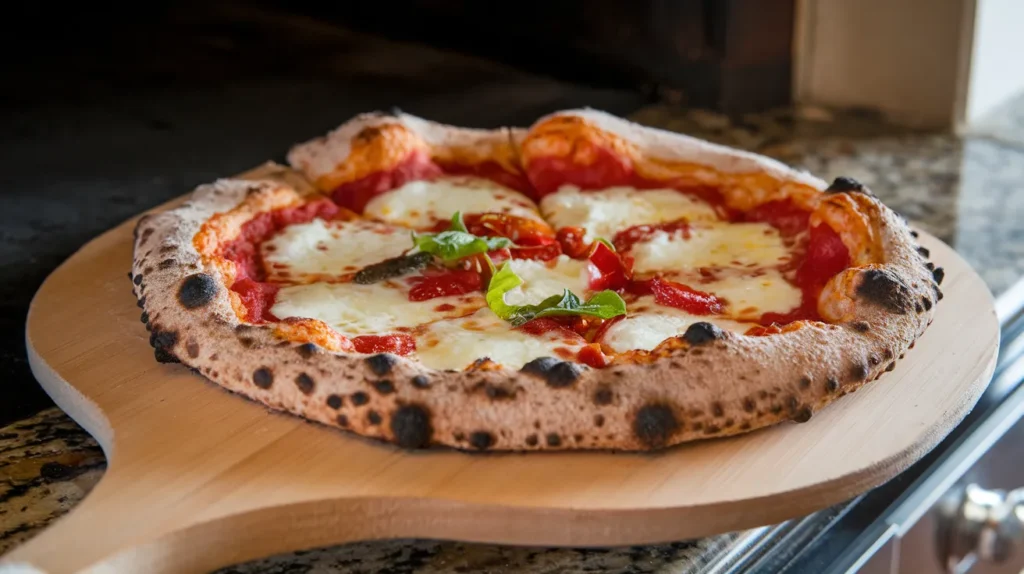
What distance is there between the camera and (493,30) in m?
2.92

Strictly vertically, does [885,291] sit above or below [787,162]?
above

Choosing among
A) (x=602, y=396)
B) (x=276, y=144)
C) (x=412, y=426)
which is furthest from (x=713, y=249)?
(x=276, y=144)

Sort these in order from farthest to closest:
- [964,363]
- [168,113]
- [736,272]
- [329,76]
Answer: [329,76] < [168,113] < [736,272] < [964,363]

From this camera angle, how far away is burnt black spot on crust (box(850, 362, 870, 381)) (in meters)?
1.26

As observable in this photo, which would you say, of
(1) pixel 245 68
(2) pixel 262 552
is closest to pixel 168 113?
(1) pixel 245 68

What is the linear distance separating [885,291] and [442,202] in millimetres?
721

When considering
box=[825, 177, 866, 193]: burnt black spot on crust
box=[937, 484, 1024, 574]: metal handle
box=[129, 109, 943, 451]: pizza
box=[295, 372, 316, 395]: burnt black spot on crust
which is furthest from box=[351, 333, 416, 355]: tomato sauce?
box=[937, 484, 1024, 574]: metal handle

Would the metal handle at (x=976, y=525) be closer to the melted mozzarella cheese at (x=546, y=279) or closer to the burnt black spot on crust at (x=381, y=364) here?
the melted mozzarella cheese at (x=546, y=279)

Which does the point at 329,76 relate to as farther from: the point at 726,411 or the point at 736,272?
the point at 726,411

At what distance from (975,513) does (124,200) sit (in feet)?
4.98

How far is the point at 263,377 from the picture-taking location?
1.24 meters

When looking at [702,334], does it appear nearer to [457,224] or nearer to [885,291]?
[885,291]

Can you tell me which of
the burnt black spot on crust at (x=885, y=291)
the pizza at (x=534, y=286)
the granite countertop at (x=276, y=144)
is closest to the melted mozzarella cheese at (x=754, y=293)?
the pizza at (x=534, y=286)

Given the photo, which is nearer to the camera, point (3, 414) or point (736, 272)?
point (3, 414)
